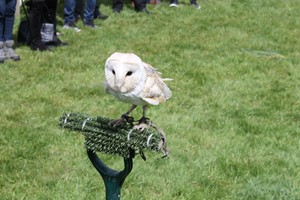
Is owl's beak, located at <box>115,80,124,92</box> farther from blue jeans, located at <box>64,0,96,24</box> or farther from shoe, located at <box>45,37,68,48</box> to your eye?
blue jeans, located at <box>64,0,96,24</box>

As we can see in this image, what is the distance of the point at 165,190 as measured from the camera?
143 inches

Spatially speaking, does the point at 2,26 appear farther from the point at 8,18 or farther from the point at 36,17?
the point at 36,17

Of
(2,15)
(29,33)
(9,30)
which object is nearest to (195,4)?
(29,33)

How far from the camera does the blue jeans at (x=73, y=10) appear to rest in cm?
800

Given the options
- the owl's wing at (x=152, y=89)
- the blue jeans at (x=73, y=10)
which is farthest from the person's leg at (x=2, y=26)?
the owl's wing at (x=152, y=89)

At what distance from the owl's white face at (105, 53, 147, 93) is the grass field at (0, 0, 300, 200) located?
1642 mm

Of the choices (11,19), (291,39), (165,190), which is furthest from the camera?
(291,39)

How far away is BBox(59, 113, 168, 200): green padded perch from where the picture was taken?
2074 mm

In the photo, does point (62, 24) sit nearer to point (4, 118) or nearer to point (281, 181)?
point (4, 118)

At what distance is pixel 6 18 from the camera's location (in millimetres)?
6348

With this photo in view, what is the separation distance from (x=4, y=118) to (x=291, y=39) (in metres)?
5.32

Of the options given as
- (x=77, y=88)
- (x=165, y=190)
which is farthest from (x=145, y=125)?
(x=77, y=88)

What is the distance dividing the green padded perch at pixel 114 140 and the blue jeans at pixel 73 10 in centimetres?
603

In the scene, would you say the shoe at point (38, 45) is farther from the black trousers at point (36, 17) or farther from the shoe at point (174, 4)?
the shoe at point (174, 4)
